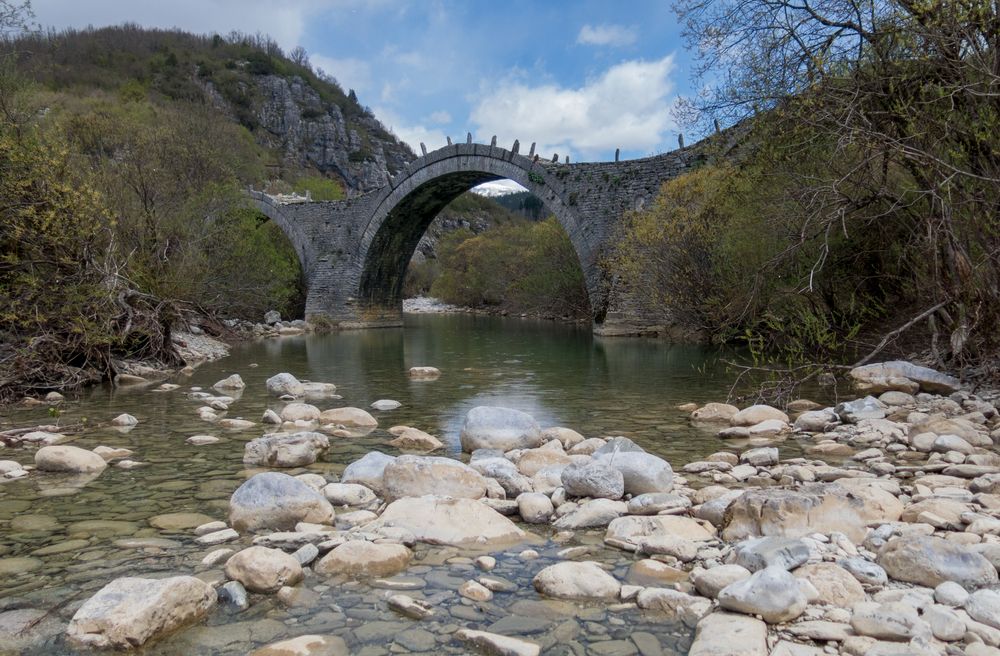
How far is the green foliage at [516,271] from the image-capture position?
27.6 metres

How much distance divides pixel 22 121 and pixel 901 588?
1112 cm

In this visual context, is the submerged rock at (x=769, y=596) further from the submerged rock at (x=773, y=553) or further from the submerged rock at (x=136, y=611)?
the submerged rock at (x=136, y=611)

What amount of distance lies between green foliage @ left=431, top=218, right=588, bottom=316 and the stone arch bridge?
4.51m

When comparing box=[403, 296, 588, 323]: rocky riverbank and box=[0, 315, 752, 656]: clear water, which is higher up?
box=[403, 296, 588, 323]: rocky riverbank

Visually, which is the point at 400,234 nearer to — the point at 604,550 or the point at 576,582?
the point at 604,550

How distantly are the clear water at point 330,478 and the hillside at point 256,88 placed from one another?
2015 inches

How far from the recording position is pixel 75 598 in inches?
109

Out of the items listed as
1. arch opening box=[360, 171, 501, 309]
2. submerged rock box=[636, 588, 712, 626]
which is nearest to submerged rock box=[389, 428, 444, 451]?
submerged rock box=[636, 588, 712, 626]

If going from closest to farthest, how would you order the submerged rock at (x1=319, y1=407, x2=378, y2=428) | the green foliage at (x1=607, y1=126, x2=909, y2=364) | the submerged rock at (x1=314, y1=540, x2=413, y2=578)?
the submerged rock at (x1=314, y1=540, x2=413, y2=578), the submerged rock at (x1=319, y1=407, x2=378, y2=428), the green foliage at (x1=607, y1=126, x2=909, y2=364)

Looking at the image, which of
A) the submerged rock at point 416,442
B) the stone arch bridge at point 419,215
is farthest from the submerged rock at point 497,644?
the stone arch bridge at point 419,215

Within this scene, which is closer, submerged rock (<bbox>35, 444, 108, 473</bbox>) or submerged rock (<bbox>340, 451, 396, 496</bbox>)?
submerged rock (<bbox>340, 451, 396, 496</bbox>)

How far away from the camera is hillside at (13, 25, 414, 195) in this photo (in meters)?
62.2

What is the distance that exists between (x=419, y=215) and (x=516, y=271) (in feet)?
28.6

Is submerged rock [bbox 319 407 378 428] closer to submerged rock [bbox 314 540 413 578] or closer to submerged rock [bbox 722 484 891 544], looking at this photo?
submerged rock [bbox 314 540 413 578]
